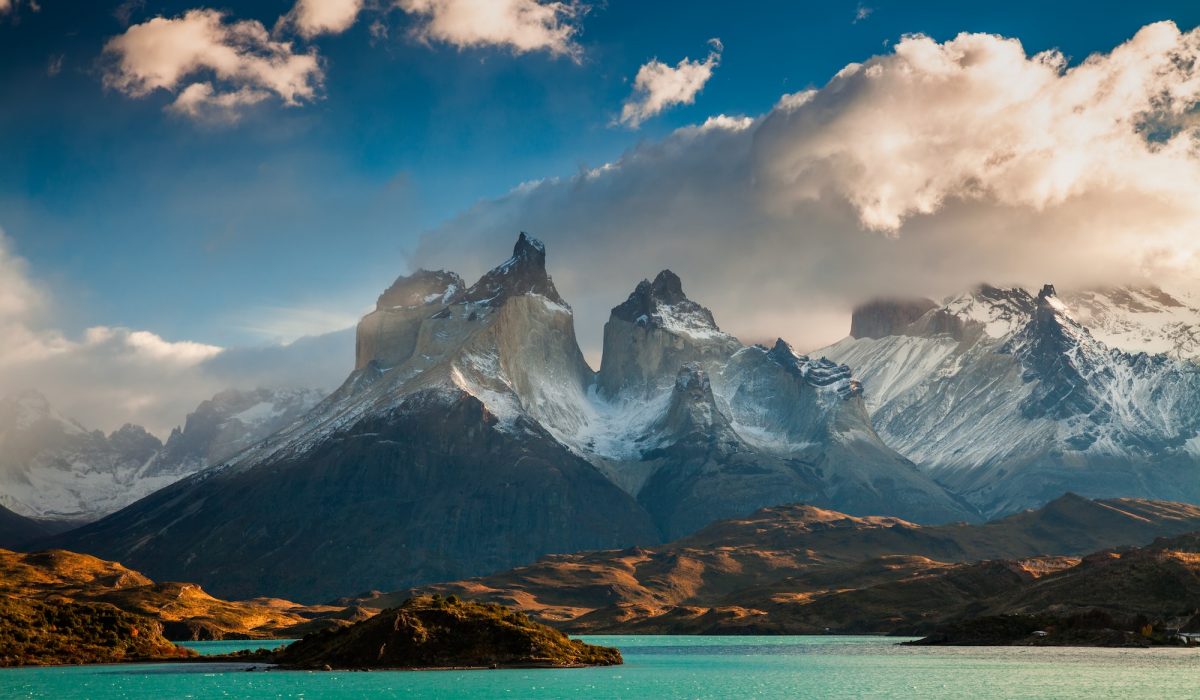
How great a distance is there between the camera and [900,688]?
6732 inches

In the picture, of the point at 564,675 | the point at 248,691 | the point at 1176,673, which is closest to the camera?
the point at 248,691

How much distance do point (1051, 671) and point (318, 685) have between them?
333 feet

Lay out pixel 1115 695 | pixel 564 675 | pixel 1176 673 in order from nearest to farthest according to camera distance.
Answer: pixel 1115 695
pixel 1176 673
pixel 564 675

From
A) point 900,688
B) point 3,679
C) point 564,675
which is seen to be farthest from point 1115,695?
point 3,679

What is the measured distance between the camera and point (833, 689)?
17238cm

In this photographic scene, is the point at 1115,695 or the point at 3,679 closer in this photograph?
the point at 1115,695

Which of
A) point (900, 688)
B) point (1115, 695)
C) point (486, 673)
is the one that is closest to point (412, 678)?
point (486, 673)

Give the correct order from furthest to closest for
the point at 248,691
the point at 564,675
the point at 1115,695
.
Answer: the point at 564,675
the point at 248,691
the point at 1115,695

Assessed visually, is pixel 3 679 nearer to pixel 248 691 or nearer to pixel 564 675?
pixel 248 691

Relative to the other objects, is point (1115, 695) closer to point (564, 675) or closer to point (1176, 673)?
point (1176, 673)

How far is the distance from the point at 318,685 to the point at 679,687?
4712 centimetres

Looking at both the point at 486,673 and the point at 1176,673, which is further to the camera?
the point at 486,673

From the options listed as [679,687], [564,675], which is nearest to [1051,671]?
[679,687]

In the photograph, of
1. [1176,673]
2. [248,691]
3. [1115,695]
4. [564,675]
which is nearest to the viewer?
[1115,695]
